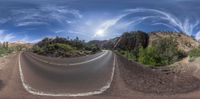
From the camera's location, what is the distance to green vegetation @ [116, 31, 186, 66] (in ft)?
309

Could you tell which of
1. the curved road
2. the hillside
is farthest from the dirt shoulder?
the hillside

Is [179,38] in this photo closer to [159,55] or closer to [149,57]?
[159,55]

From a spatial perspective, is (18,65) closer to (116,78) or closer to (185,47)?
(116,78)

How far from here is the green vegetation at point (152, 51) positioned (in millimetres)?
94312

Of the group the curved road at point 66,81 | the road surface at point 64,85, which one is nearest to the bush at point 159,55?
the curved road at point 66,81

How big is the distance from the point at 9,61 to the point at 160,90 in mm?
11591

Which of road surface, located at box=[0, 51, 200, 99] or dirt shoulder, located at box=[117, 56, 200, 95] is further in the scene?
dirt shoulder, located at box=[117, 56, 200, 95]

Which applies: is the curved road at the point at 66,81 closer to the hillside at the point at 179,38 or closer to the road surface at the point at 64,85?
the road surface at the point at 64,85

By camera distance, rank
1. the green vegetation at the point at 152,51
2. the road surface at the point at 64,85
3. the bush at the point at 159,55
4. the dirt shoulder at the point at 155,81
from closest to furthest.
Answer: the road surface at the point at 64,85 → the dirt shoulder at the point at 155,81 → the bush at the point at 159,55 → the green vegetation at the point at 152,51

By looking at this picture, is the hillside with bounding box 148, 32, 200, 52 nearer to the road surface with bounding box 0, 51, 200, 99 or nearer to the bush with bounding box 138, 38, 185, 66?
the bush with bounding box 138, 38, 185, 66

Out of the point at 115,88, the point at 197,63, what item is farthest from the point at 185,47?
the point at 115,88

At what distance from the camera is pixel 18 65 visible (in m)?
29.9

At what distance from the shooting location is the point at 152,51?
331ft

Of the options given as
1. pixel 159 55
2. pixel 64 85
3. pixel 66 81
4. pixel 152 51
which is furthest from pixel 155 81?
pixel 152 51
